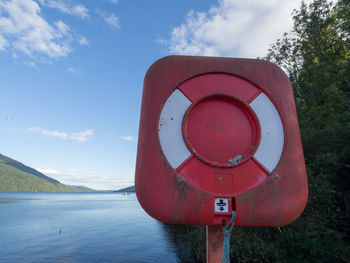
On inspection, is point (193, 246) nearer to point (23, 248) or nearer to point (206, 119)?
point (206, 119)

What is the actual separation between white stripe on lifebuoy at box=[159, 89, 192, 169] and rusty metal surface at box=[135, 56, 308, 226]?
3 centimetres

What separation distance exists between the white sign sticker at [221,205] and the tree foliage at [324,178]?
4407 mm

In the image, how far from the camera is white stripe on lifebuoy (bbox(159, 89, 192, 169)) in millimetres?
1313

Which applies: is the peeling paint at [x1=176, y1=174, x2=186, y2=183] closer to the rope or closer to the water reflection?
the rope

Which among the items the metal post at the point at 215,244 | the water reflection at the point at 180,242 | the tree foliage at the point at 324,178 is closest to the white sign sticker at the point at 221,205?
the metal post at the point at 215,244

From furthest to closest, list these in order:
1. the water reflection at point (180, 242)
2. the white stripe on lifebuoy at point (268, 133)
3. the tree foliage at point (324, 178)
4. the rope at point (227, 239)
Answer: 1. the water reflection at point (180, 242)
2. the tree foliage at point (324, 178)
3. the white stripe on lifebuoy at point (268, 133)
4. the rope at point (227, 239)

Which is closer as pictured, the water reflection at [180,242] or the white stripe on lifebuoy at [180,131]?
the white stripe on lifebuoy at [180,131]

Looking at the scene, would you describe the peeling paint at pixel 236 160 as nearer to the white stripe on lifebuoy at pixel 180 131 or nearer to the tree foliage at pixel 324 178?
the white stripe on lifebuoy at pixel 180 131

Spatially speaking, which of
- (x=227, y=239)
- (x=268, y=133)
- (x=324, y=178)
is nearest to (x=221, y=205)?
(x=227, y=239)

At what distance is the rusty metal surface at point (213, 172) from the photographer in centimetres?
125

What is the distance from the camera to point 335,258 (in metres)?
5.16

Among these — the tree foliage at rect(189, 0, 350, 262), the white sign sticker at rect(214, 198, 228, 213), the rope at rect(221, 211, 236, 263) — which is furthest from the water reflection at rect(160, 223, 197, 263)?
the white sign sticker at rect(214, 198, 228, 213)

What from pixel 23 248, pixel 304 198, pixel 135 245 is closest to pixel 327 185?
pixel 304 198

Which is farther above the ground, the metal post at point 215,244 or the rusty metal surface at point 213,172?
the rusty metal surface at point 213,172
